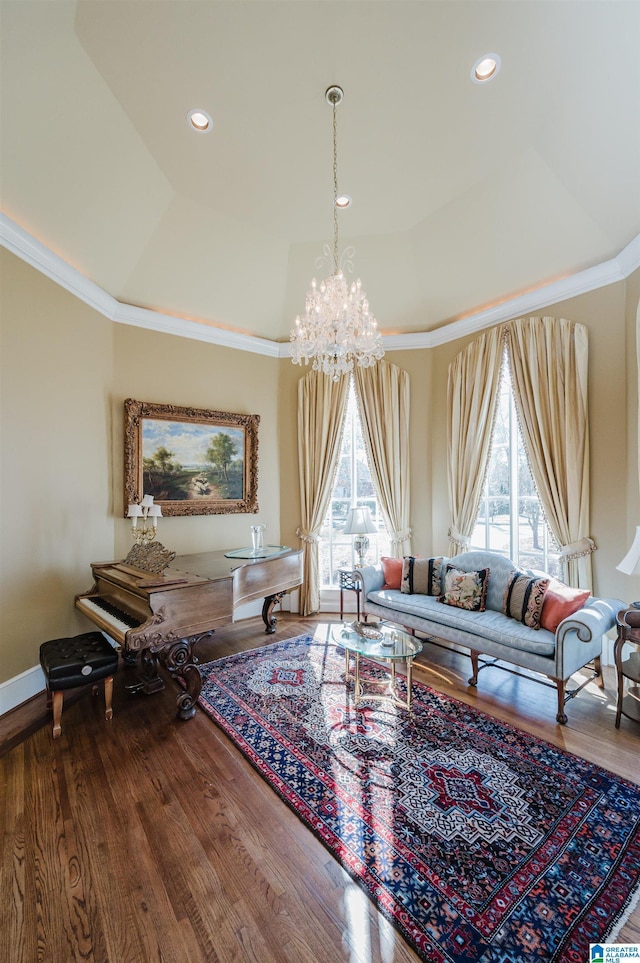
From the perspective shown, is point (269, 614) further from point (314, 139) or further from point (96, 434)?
point (314, 139)

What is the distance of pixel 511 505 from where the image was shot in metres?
4.60

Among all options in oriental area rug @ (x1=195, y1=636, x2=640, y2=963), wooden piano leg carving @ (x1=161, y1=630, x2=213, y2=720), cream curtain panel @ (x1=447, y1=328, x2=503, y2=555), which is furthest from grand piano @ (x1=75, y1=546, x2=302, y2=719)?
cream curtain panel @ (x1=447, y1=328, x2=503, y2=555)

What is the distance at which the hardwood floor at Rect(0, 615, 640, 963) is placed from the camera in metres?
1.53

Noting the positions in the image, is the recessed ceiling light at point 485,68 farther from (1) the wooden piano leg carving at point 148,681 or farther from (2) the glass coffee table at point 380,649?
(1) the wooden piano leg carving at point 148,681

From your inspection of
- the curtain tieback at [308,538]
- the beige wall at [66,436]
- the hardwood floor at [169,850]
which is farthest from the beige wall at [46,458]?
the curtain tieback at [308,538]

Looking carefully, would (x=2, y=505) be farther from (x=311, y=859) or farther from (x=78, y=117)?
(x=311, y=859)

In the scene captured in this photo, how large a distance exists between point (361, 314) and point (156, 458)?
2.89 m

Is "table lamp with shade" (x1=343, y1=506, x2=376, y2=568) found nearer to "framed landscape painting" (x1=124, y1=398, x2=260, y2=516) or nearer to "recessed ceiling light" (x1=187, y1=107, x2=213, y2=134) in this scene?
"framed landscape painting" (x1=124, y1=398, x2=260, y2=516)

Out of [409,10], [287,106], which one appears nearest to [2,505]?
[287,106]

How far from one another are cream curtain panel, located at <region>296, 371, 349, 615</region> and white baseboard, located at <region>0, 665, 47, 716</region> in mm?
3008

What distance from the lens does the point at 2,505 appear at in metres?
3.13

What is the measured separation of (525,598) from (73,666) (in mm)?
3671

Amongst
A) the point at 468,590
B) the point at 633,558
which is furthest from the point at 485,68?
the point at 468,590

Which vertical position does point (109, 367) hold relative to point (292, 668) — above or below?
above
